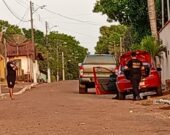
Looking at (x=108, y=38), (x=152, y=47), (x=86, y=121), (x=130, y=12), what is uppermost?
(x=108, y=38)

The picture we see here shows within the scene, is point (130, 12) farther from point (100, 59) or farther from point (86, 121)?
point (86, 121)

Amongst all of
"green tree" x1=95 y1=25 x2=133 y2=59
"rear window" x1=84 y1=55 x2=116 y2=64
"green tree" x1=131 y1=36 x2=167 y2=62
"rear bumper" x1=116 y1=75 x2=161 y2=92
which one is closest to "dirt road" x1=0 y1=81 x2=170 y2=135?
"rear bumper" x1=116 y1=75 x2=161 y2=92

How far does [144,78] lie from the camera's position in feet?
77.8

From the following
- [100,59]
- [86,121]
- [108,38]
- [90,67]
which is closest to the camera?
[86,121]

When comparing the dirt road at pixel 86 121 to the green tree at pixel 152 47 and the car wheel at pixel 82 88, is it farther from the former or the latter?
the car wheel at pixel 82 88

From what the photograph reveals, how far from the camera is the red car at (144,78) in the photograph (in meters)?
23.6

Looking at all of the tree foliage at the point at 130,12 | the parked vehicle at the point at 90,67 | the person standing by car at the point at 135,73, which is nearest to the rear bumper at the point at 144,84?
the person standing by car at the point at 135,73

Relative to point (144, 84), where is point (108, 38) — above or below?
above

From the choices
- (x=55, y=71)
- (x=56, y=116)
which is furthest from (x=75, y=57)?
(x=56, y=116)

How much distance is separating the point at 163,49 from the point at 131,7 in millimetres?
9705

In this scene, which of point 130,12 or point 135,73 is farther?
point 130,12

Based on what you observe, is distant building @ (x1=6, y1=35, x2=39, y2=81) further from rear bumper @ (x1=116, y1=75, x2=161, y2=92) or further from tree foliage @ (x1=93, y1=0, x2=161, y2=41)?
rear bumper @ (x1=116, y1=75, x2=161, y2=92)

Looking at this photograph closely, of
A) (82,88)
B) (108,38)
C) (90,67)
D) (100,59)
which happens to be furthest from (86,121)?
(108,38)

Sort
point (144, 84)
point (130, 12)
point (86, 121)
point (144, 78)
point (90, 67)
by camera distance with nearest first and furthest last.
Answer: point (86, 121), point (144, 84), point (144, 78), point (90, 67), point (130, 12)
